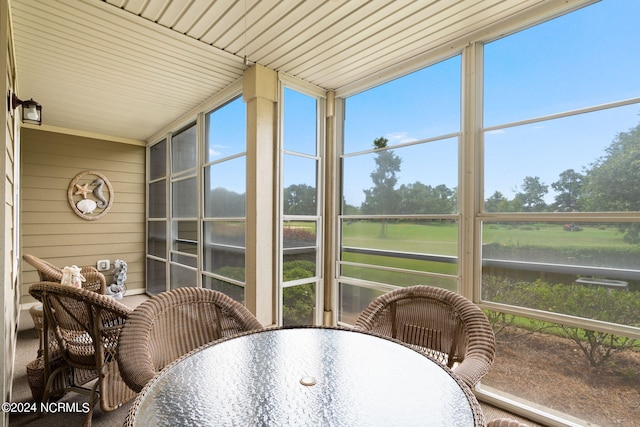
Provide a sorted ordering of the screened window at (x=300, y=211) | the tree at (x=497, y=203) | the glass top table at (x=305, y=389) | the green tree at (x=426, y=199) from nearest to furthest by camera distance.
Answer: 1. the glass top table at (x=305, y=389)
2. the tree at (x=497, y=203)
3. the green tree at (x=426, y=199)
4. the screened window at (x=300, y=211)

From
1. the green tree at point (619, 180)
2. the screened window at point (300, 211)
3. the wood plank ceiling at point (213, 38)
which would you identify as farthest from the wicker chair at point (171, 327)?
the green tree at point (619, 180)

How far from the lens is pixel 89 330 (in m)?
1.83

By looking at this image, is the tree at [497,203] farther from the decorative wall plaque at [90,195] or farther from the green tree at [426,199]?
the decorative wall plaque at [90,195]

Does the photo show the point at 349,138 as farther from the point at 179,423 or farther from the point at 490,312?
the point at 179,423

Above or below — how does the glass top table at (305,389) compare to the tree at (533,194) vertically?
below

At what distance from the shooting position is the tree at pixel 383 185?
3047mm

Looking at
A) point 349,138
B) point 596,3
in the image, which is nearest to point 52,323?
point 349,138

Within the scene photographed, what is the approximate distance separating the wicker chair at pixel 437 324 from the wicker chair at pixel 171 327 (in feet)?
2.51

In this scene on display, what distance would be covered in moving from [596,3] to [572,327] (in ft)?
6.94

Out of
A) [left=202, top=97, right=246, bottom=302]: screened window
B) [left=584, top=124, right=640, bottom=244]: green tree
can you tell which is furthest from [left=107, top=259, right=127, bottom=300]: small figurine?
[left=584, top=124, right=640, bottom=244]: green tree

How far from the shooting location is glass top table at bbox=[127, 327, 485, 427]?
89 cm

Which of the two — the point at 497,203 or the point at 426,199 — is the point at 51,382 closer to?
the point at 426,199

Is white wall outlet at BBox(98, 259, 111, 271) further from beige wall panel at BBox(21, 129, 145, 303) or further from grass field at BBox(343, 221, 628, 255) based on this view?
grass field at BBox(343, 221, 628, 255)

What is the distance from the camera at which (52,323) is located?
199cm
